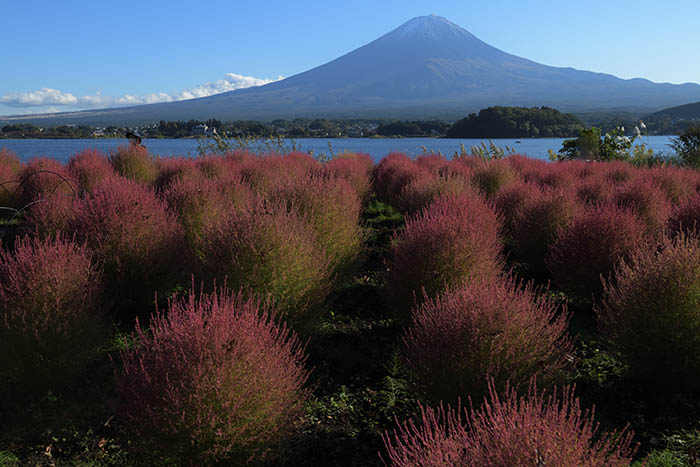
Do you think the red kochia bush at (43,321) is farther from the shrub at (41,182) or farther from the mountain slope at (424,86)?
the mountain slope at (424,86)

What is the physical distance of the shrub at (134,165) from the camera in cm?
1025

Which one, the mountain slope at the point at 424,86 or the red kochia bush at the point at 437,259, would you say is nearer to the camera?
the red kochia bush at the point at 437,259

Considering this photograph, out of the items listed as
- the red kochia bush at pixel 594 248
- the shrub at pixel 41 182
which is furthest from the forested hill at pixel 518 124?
the red kochia bush at pixel 594 248

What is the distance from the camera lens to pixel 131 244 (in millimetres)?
4812

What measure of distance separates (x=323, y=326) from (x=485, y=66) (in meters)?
189

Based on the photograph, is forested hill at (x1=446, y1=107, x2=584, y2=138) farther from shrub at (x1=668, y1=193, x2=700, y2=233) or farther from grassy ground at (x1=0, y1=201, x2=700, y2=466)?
grassy ground at (x1=0, y1=201, x2=700, y2=466)

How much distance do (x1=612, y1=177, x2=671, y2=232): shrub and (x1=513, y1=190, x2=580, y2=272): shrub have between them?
0.62m

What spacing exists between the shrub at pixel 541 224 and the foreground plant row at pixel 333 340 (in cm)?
2

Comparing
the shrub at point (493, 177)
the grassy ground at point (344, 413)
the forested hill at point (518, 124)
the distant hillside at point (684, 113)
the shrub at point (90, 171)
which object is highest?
the distant hillside at point (684, 113)

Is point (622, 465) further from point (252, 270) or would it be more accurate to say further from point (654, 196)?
point (654, 196)

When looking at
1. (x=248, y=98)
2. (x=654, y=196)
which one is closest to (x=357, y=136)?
(x=654, y=196)

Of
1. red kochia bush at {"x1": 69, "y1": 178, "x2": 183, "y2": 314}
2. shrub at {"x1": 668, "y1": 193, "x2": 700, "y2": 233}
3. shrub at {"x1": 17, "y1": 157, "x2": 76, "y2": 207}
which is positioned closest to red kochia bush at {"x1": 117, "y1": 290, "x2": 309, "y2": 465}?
red kochia bush at {"x1": 69, "y1": 178, "x2": 183, "y2": 314}

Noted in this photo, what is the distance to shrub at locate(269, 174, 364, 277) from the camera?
210 inches

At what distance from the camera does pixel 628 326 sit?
141 inches
